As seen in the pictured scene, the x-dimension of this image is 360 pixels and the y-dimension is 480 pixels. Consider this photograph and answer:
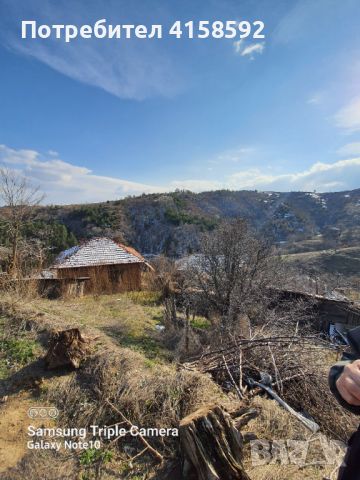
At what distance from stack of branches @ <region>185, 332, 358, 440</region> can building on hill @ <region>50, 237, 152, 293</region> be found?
12.2m

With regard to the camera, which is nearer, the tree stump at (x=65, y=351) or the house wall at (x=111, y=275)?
the tree stump at (x=65, y=351)

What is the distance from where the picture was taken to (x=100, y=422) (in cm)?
434

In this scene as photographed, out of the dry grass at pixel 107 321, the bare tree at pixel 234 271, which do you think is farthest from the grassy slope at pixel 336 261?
the dry grass at pixel 107 321

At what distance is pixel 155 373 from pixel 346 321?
470 inches

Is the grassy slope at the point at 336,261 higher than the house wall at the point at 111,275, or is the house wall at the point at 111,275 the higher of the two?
the house wall at the point at 111,275

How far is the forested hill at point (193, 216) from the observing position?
195 ft

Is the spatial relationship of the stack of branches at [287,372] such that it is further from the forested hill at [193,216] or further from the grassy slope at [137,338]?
the forested hill at [193,216]

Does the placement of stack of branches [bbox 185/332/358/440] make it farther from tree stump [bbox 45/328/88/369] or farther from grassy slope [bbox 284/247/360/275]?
grassy slope [bbox 284/247/360/275]

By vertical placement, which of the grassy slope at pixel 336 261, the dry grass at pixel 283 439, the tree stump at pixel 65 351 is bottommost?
the grassy slope at pixel 336 261

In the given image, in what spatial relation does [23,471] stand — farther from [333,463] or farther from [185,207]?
[185,207]

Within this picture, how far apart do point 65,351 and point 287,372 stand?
4261mm

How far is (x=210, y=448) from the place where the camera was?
3389 millimetres

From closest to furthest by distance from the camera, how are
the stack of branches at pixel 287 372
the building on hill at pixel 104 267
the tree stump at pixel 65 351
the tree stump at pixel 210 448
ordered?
the tree stump at pixel 210 448 < the stack of branches at pixel 287 372 < the tree stump at pixel 65 351 < the building on hill at pixel 104 267

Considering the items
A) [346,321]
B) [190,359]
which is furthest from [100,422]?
[346,321]
